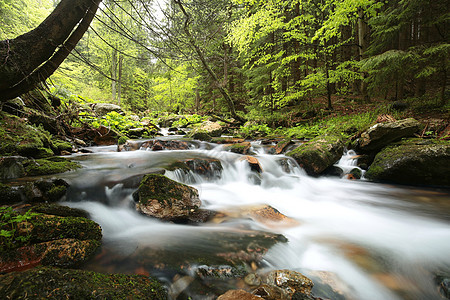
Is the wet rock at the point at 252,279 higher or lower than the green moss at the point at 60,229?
lower

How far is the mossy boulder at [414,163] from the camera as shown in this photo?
4.57 metres

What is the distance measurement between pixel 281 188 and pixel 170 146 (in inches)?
185

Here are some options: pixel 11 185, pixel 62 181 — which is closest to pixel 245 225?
pixel 62 181

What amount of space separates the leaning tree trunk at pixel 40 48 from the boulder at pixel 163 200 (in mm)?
2071

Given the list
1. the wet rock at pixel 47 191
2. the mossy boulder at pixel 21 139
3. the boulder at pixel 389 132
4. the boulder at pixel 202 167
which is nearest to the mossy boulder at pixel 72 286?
the wet rock at pixel 47 191

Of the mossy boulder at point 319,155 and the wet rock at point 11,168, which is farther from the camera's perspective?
the mossy boulder at point 319,155

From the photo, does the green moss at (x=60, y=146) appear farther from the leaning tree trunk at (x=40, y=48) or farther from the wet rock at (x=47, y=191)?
the leaning tree trunk at (x=40, y=48)

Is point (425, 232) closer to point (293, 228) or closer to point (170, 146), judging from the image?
point (293, 228)

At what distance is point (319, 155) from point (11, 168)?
7156 millimetres

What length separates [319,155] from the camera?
5.99 m

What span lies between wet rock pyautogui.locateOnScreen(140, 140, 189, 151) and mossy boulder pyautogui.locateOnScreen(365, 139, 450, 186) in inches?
258

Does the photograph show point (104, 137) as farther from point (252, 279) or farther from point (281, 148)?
point (252, 279)

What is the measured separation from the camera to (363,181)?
5.71 metres

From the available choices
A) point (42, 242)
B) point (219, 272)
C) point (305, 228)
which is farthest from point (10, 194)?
point (305, 228)
